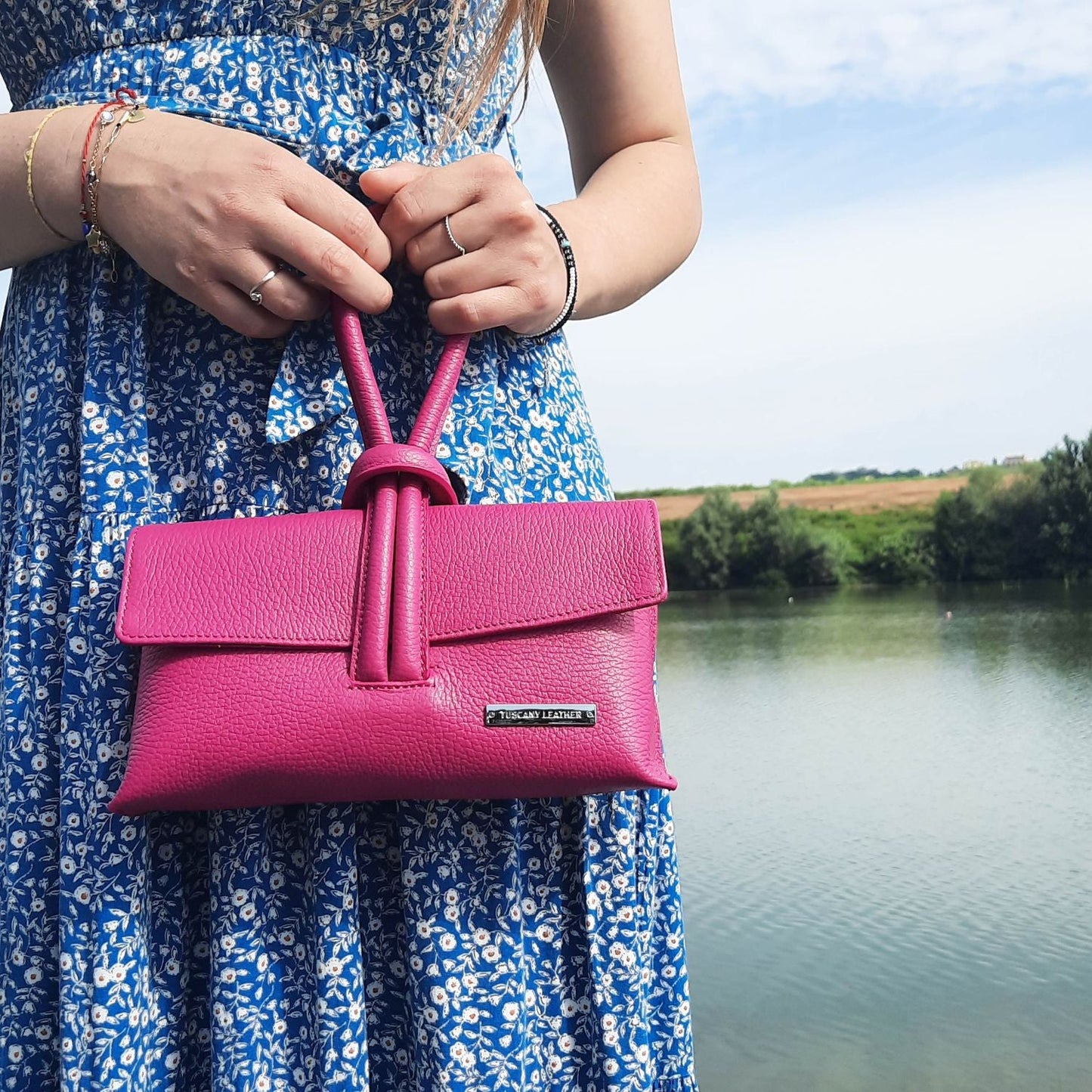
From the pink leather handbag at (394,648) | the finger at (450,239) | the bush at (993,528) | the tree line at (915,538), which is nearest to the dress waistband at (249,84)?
the finger at (450,239)

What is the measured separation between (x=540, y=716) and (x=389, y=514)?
15 cm

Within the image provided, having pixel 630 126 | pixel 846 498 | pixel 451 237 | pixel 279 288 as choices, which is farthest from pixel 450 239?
pixel 846 498

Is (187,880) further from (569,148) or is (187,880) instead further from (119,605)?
(569,148)

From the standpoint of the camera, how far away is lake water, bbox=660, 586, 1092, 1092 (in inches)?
275

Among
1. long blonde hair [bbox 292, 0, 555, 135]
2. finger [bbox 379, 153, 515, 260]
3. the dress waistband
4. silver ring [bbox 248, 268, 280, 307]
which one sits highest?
long blonde hair [bbox 292, 0, 555, 135]

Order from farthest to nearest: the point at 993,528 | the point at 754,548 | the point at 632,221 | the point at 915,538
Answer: the point at 754,548, the point at 915,538, the point at 993,528, the point at 632,221

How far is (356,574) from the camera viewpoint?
59 cm

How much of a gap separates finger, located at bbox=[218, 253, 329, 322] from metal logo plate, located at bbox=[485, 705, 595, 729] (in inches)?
10.8

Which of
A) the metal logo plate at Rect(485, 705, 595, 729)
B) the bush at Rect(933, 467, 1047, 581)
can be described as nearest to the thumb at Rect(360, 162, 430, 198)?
the metal logo plate at Rect(485, 705, 595, 729)

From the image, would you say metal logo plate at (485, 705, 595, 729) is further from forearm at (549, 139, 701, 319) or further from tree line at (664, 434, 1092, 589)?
tree line at (664, 434, 1092, 589)

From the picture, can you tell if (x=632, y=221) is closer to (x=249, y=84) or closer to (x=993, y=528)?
(x=249, y=84)

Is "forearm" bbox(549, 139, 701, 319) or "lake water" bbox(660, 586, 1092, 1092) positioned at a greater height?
"forearm" bbox(549, 139, 701, 319)

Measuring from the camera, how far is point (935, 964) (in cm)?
841

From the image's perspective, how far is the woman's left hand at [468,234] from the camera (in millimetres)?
643
